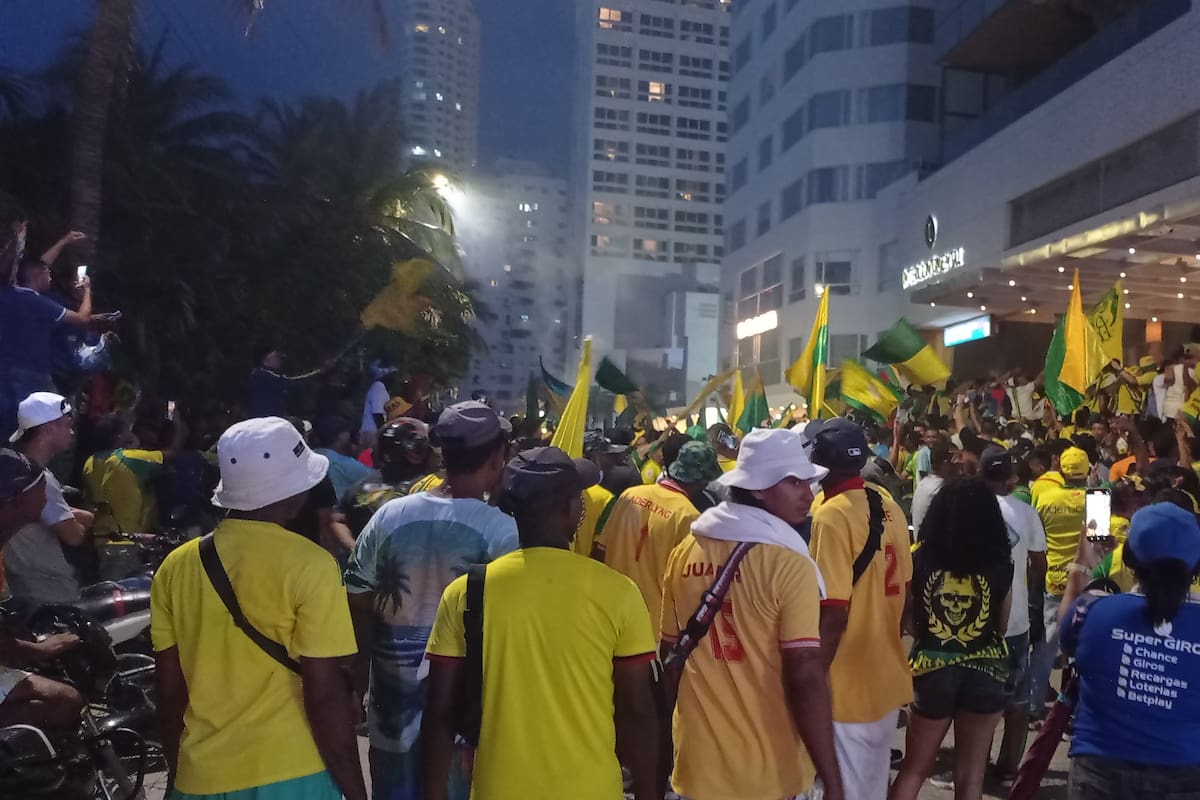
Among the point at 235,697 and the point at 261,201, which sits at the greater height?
the point at 261,201

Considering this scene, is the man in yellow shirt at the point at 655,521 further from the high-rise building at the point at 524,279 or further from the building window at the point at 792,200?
the high-rise building at the point at 524,279

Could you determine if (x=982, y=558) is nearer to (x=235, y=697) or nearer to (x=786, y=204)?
(x=235, y=697)

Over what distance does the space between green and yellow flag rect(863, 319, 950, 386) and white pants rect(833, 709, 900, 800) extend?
26.2 ft

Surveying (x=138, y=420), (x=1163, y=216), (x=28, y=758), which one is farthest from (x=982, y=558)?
(x=1163, y=216)

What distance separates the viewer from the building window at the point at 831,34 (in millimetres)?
36500

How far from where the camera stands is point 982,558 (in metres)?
4.13

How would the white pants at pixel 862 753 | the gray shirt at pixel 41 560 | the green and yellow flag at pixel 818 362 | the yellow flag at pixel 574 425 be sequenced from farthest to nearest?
1. the green and yellow flag at pixel 818 362
2. the yellow flag at pixel 574 425
3. the gray shirt at pixel 41 560
4. the white pants at pixel 862 753

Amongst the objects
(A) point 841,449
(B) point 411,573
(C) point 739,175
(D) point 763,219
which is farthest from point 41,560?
(C) point 739,175

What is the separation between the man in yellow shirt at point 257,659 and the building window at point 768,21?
43397mm

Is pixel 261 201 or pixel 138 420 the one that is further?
pixel 261 201

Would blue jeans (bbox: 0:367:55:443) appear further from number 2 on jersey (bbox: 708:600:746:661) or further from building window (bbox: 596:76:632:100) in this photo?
building window (bbox: 596:76:632:100)

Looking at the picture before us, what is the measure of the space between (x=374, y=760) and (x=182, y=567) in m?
1.08

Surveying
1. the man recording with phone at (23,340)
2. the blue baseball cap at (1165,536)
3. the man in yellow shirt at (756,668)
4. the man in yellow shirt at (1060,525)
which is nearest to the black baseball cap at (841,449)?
the man in yellow shirt at (756,668)

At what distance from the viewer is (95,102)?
13492 mm
